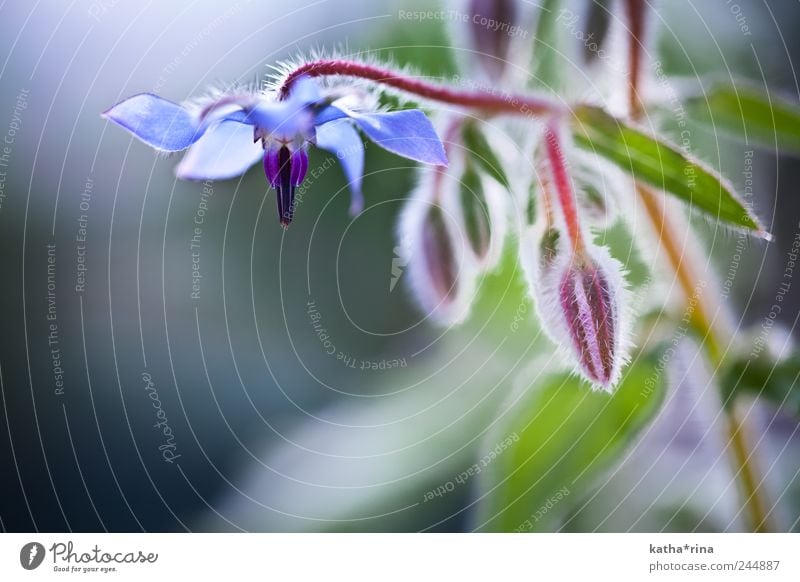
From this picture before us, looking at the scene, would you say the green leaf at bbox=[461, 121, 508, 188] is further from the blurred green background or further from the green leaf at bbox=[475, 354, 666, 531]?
the green leaf at bbox=[475, 354, 666, 531]

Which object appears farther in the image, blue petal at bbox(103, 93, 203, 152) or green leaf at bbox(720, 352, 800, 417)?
green leaf at bbox(720, 352, 800, 417)

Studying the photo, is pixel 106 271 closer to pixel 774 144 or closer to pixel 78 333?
pixel 78 333

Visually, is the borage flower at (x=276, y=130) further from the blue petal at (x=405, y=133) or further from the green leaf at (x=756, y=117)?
the green leaf at (x=756, y=117)

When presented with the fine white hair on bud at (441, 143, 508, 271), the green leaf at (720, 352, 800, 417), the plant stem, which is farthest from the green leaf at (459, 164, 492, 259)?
the green leaf at (720, 352, 800, 417)

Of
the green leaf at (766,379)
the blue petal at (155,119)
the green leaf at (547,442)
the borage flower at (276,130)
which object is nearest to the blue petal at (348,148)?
the borage flower at (276,130)

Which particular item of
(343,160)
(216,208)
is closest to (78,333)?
(216,208)

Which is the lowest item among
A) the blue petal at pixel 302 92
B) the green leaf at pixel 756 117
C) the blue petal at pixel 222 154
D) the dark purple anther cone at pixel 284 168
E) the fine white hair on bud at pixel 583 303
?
the fine white hair on bud at pixel 583 303

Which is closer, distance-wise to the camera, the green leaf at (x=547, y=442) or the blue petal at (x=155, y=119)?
the blue petal at (x=155, y=119)
